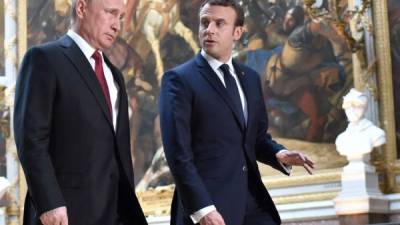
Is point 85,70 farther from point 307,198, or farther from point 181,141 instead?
point 307,198

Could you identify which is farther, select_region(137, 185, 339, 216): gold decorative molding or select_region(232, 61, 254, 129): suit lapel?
select_region(137, 185, 339, 216): gold decorative molding

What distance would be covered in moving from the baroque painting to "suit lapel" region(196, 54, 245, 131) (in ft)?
17.1

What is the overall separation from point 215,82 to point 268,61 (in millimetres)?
6339

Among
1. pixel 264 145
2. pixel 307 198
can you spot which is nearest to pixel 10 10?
pixel 307 198

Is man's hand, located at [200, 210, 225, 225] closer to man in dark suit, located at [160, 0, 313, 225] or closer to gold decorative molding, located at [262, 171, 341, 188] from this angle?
man in dark suit, located at [160, 0, 313, 225]

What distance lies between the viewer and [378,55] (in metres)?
9.95

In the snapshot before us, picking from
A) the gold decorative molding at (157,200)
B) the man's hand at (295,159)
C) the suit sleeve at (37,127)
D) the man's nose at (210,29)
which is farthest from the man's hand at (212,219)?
the gold decorative molding at (157,200)

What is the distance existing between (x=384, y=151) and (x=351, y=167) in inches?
26.7

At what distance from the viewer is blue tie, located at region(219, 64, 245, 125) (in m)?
4.78

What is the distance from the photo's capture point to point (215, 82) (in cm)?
480

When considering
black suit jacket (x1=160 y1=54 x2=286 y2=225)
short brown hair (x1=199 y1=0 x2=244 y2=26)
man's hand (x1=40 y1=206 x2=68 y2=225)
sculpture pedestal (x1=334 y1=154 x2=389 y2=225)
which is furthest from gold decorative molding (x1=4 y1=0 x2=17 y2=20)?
man's hand (x1=40 y1=206 x2=68 y2=225)

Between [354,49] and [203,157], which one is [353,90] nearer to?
[354,49]

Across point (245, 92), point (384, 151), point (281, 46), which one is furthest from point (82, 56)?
point (281, 46)

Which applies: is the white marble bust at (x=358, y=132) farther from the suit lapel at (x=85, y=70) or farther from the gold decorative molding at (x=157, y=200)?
the suit lapel at (x=85, y=70)
